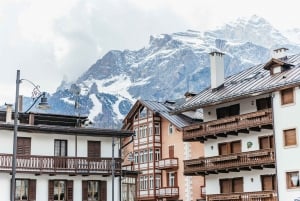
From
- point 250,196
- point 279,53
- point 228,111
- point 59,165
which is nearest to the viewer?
point 250,196

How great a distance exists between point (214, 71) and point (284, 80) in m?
10.5

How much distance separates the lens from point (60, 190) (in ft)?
160

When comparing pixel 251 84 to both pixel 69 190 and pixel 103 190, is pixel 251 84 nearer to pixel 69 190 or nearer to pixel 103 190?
pixel 103 190

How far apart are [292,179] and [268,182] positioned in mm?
3137

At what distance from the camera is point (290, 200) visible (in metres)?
41.7

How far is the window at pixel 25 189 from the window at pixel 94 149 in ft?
18.7

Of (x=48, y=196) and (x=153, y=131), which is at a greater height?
(x=153, y=131)

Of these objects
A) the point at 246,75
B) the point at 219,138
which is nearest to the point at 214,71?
the point at 246,75

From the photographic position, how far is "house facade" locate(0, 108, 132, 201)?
46875mm

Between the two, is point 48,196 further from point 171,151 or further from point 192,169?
point 171,151

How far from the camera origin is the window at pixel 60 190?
48.3 m

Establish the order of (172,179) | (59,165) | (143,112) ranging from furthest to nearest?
(143,112) → (172,179) → (59,165)

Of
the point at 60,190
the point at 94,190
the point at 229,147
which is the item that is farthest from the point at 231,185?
the point at 60,190

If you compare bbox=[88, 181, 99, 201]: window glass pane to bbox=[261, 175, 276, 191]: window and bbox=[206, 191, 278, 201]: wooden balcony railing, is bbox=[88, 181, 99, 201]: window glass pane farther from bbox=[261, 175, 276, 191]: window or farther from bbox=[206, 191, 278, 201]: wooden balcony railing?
bbox=[261, 175, 276, 191]: window
